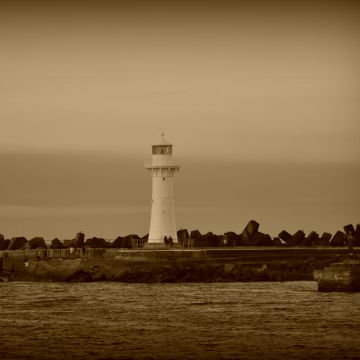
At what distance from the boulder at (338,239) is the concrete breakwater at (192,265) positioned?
32.6 ft

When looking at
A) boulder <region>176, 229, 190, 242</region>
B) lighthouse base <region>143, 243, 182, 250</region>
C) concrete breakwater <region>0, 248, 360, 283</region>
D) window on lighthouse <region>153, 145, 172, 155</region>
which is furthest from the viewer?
boulder <region>176, 229, 190, 242</region>

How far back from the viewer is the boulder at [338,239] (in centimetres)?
8719

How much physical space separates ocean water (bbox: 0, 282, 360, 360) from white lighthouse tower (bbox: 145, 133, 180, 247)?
4.77m

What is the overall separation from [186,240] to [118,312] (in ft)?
94.2

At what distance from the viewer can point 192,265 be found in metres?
69.2

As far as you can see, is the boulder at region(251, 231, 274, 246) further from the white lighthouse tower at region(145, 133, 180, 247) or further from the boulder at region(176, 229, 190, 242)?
the white lighthouse tower at region(145, 133, 180, 247)

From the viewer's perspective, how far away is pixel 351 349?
1522 inches

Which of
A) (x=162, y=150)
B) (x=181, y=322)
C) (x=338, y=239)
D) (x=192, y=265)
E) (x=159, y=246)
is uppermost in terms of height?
(x=162, y=150)

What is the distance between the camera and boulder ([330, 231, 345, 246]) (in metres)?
87.2

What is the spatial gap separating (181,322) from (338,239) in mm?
40717

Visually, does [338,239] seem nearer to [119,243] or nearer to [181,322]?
[119,243]

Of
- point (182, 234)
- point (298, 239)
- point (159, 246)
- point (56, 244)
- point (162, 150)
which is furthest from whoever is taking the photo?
point (56, 244)

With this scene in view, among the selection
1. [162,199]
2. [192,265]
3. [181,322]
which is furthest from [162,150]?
[181,322]

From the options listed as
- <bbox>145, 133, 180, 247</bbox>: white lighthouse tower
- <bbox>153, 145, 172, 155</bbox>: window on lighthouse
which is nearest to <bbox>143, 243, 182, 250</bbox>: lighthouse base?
<bbox>145, 133, 180, 247</bbox>: white lighthouse tower
